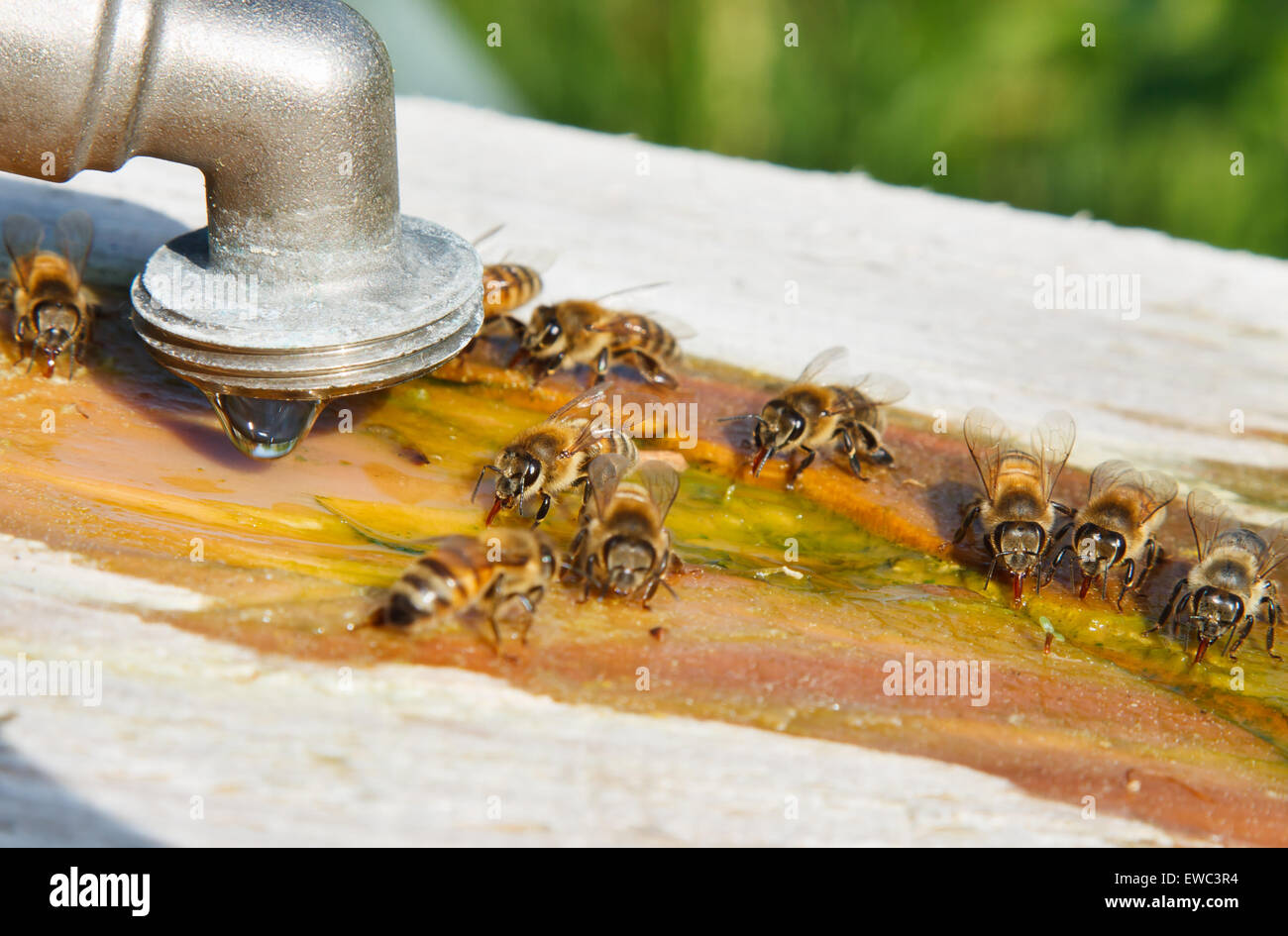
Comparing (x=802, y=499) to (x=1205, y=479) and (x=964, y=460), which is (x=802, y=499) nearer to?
(x=964, y=460)

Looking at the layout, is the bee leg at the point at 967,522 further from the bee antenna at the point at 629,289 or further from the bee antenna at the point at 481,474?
the bee antenna at the point at 629,289

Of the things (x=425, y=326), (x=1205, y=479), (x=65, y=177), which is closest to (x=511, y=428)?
(x=425, y=326)

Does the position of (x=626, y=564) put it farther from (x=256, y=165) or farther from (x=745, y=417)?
(x=256, y=165)

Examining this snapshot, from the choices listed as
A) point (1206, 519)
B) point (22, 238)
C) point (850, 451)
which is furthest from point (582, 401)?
point (22, 238)

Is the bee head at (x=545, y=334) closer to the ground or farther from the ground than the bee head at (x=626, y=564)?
farther from the ground

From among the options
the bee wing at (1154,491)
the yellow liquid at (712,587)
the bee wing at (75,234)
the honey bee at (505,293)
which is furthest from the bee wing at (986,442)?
the bee wing at (75,234)

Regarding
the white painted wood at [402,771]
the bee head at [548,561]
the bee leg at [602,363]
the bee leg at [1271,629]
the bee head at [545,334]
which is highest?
the bee head at [545,334]
